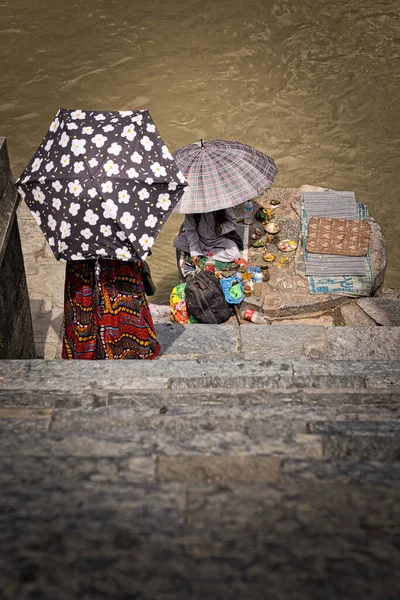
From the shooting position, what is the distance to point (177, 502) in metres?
2.35

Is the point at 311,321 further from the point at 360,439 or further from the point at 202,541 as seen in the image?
the point at 202,541

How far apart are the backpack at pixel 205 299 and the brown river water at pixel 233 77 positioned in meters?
1.81

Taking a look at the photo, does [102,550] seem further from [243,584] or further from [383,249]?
[383,249]

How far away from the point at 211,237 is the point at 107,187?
3.00m

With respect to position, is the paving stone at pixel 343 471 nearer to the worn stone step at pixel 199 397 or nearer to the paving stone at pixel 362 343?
the worn stone step at pixel 199 397

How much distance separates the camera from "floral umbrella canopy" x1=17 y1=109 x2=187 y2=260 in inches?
174

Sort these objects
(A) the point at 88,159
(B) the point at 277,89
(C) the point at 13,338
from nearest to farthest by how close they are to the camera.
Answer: (A) the point at 88,159
(C) the point at 13,338
(B) the point at 277,89

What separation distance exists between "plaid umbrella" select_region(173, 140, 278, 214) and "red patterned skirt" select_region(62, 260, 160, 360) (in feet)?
6.91

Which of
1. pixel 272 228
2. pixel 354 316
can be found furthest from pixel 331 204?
pixel 354 316

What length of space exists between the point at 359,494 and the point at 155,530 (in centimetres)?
74

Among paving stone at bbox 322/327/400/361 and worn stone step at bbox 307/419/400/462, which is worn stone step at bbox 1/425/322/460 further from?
paving stone at bbox 322/327/400/361

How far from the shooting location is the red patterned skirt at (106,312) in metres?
4.75

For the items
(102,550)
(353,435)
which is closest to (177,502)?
(102,550)

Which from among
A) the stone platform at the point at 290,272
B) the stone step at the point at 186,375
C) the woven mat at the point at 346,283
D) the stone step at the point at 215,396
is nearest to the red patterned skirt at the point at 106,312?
the stone step at the point at 186,375
